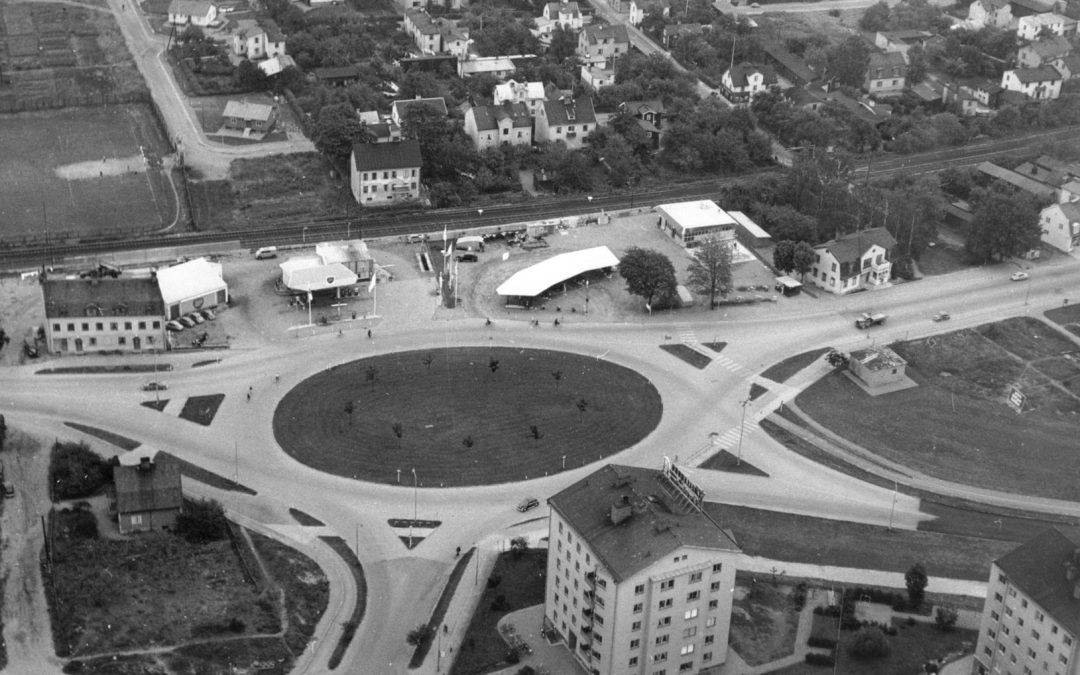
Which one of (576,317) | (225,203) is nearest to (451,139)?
(225,203)

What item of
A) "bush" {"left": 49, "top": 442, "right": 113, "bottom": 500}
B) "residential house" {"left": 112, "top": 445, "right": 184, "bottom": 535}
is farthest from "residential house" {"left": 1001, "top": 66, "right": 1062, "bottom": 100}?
"bush" {"left": 49, "top": 442, "right": 113, "bottom": 500}

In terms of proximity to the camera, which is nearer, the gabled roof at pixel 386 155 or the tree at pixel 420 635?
the tree at pixel 420 635

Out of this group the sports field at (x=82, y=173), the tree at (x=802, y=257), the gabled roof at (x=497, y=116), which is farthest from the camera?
the gabled roof at (x=497, y=116)

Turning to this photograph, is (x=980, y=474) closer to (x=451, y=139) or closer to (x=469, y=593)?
(x=469, y=593)

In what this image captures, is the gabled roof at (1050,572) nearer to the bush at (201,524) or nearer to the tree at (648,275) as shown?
the tree at (648,275)

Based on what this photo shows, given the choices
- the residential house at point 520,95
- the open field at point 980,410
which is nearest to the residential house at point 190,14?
the residential house at point 520,95

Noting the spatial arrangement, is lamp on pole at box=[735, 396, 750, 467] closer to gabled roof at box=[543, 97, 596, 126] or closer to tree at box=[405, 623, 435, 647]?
tree at box=[405, 623, 435, 647]
